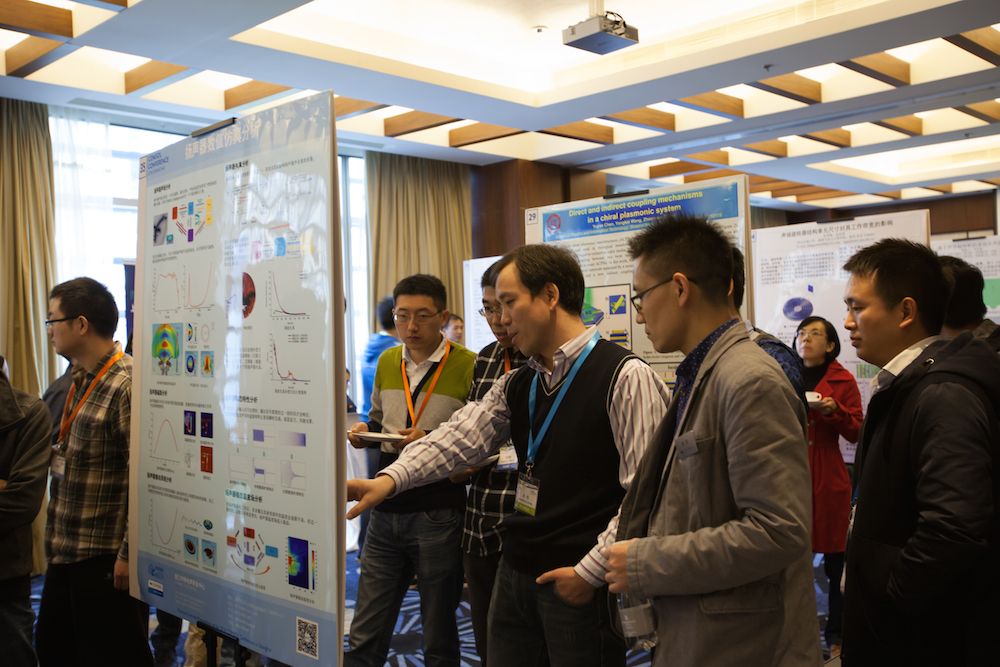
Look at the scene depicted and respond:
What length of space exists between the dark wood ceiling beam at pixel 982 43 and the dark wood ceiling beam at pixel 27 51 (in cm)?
528

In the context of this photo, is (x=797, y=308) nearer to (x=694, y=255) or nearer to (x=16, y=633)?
(x=694, y=255)

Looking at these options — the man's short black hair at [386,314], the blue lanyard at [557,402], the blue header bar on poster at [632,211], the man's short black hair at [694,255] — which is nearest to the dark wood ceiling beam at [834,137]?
the man's short black hair at [386,314]

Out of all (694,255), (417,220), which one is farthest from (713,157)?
(694,255)

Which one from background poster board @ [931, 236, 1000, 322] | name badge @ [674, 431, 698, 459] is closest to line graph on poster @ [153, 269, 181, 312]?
name badge @ [674, 431, 698, 459]

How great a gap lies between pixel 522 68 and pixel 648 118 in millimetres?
1227

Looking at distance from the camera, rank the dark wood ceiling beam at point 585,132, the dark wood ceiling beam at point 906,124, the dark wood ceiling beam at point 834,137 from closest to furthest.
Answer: the dark wood ceiling beam at point 585,132, the dark wood ceiling beam at point 906,124, the dark wood ceiling beam at point 834,137

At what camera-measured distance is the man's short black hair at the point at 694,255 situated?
4.73ft

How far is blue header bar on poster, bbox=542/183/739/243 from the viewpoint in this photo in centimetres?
261

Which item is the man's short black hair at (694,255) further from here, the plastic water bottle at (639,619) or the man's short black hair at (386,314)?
the man's short black hair at (386,314)

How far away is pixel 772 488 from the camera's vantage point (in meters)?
1.21

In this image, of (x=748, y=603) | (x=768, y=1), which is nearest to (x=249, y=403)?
(x=748, y=603)

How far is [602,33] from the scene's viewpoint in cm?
379

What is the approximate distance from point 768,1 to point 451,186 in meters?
3.78

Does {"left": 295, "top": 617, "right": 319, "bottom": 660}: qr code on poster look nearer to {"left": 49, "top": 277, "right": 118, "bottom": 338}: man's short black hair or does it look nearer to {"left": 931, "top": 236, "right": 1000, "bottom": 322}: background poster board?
{"left": 49, "top": 277, "right": 118, "bottom": 338}: man's short black hair
